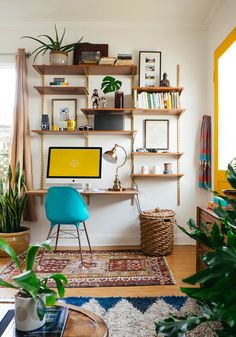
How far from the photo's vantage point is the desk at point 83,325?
0.92 meters

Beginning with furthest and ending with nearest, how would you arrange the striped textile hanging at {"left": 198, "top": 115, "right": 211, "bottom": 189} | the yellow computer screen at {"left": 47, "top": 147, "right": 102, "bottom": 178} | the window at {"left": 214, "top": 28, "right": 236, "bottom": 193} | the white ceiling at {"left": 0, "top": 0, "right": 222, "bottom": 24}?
the striped textile hanging at {"left": 198, "top": 115, "right": 211, "bottom": 189} → the yellow computer screen at {"left": 47, "top": 147, "right": 102, "bottom": 178} → the white ceiling at {"left": 0, "top": 0, "right": 222, "bottom": 24} → the window at {"left": 214, "top": 28, "right": 236, "bottom": 193}

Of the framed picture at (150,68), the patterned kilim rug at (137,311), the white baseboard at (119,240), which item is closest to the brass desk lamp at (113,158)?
the white baseboard at (119,240)

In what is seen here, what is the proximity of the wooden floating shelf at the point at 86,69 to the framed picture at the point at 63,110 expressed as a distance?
36 cm

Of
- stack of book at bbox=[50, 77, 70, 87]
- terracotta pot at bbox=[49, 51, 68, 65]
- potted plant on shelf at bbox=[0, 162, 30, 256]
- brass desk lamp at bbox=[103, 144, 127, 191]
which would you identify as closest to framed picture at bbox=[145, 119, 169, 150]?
brass desk lamp at bbox=[103, 144, 127, 191]

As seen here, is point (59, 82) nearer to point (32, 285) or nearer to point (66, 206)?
point (66, 206)

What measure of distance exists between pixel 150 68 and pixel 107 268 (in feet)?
8.09

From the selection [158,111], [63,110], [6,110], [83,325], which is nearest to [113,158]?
[158,111]

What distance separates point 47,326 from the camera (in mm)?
958

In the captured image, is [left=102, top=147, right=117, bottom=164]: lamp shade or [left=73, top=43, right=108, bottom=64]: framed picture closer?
[left=102, top=147, right=117, bottom=164]: lamp shade

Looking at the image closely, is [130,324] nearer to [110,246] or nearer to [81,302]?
[81,302]

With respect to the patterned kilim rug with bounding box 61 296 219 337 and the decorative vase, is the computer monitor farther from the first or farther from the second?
the patterned kilim rug with bounding box 61 296 219 337

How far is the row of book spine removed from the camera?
11.4 ft

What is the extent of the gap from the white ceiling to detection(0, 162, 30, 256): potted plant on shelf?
1.89 m

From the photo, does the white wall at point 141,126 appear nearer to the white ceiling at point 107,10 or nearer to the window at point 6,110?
the white ceiling at point 107,10
